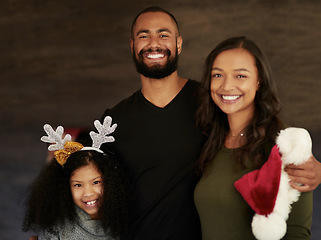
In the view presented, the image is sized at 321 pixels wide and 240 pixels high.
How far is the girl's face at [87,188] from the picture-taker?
77.0 inches

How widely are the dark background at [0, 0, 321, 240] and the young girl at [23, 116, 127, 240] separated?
212 cm

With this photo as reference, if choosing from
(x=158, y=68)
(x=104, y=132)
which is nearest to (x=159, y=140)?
(x=104, y=132)

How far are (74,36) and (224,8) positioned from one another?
4.81 ft

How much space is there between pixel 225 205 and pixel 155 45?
38.8 inches

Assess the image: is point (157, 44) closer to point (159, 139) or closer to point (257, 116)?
point (159, 139)

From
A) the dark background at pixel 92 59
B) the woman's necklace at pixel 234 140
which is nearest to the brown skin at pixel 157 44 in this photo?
the woman's necklace at pixel 234 140

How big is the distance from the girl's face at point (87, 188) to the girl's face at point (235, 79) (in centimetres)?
70

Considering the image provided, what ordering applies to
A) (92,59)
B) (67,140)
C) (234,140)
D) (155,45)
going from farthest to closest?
1. (92,59)
2. (155,45)
3. (67,140)
4. (234,140)

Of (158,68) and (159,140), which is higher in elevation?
(158,68)

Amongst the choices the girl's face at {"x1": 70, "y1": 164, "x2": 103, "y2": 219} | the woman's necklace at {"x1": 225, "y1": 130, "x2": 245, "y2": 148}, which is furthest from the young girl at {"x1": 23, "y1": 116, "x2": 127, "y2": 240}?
the woman's necklace at {"x1": 225, "y1": 130, "x2": 245, "y2": 148}

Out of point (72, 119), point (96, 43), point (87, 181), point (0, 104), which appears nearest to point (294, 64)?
point (96, 43)

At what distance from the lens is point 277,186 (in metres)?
1.43

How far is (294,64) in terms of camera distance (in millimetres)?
3855

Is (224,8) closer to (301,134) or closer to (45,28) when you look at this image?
(45,28)
